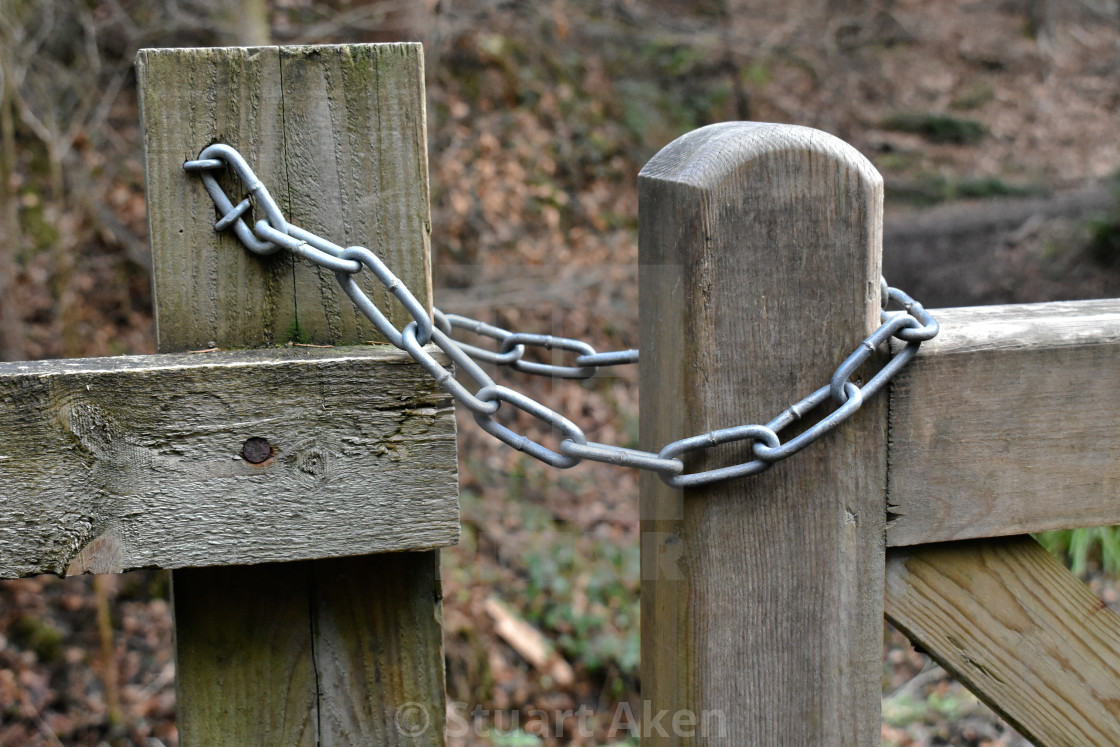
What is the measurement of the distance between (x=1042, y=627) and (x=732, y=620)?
0.37 m

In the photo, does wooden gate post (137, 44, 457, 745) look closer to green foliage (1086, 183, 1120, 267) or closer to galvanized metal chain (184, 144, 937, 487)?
galvanized metal chain (184, 144, 937, 487)

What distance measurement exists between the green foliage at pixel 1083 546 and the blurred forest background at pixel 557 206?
0.03 metres

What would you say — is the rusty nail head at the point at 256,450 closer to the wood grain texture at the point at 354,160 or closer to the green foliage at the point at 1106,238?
the wood grain texture at the point at 354,160

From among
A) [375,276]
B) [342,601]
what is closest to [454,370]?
[375,276]

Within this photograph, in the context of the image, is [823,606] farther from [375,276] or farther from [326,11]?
[326,11]

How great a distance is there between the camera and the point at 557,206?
8055mm

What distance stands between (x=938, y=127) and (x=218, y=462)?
11705 mm

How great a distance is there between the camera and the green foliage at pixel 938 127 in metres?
11.1

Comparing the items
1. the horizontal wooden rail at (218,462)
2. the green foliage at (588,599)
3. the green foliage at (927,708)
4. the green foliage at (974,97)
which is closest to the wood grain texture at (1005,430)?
the horizontal wooden rail at (218,462)

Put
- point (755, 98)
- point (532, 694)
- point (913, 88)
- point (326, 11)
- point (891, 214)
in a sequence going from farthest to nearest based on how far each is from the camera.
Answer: point (913, 88) → point (755, 98) → point (891, 214) → point (326, 11) → point (532, 694)

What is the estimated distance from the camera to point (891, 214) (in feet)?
30.8

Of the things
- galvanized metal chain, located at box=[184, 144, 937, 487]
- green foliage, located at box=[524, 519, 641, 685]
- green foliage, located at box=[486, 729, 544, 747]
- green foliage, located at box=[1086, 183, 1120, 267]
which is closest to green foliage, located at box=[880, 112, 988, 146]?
green foliage, located at box=[1086, 183, 1120, 267]

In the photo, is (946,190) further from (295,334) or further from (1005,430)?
(295,334)

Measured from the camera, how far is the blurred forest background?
4.32 m
